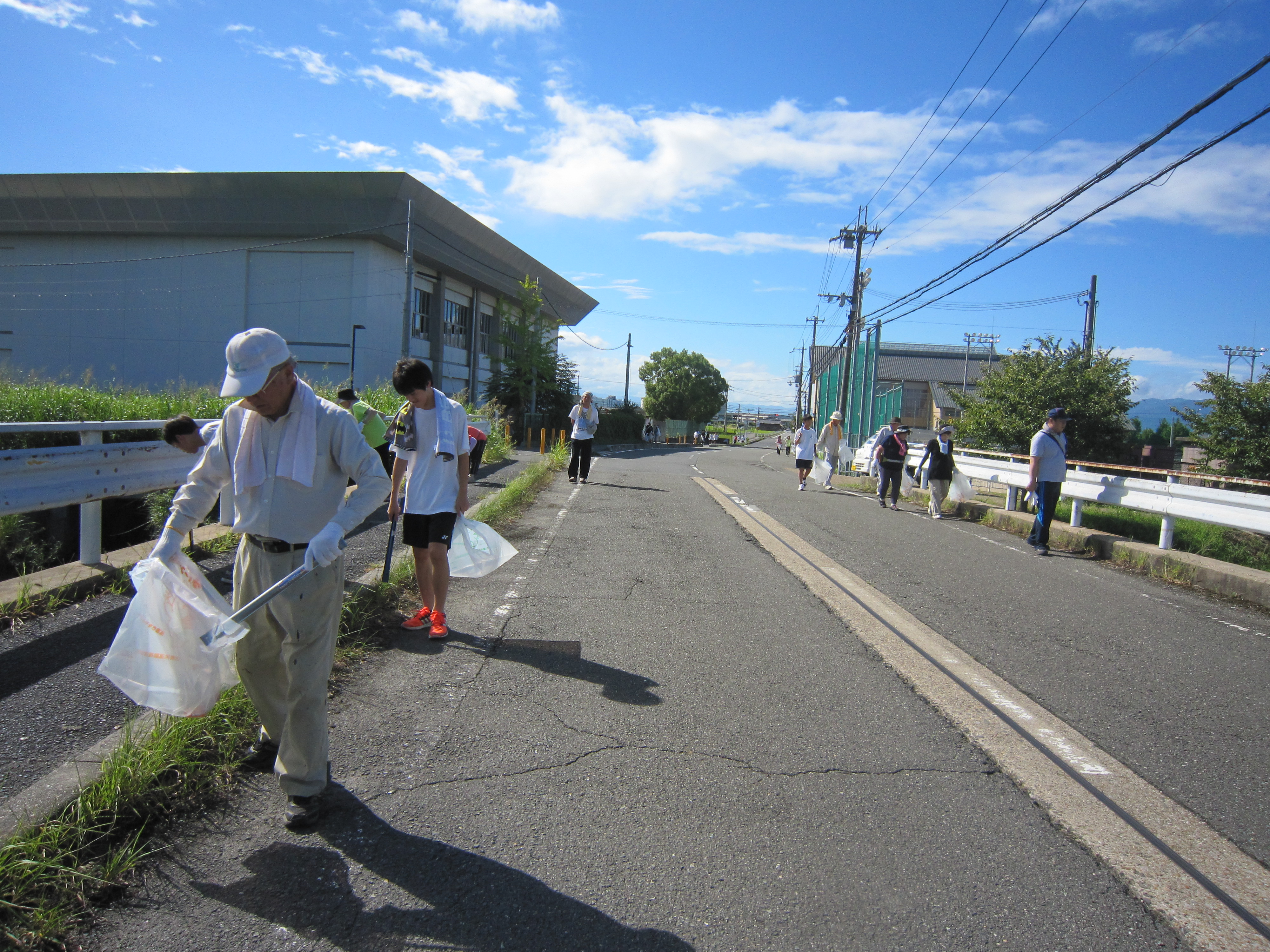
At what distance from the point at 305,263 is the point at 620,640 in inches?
1361

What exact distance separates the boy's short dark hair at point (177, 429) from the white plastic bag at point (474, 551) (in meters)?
1.63

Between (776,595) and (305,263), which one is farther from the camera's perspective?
(305,263)

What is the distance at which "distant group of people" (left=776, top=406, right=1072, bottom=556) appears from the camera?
9.94 metres

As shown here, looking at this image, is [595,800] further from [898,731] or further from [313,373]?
[313,373]

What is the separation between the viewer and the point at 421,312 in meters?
40.4

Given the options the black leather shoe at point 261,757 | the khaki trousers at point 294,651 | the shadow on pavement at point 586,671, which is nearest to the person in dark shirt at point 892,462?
the shadow on pavement at point 586,671

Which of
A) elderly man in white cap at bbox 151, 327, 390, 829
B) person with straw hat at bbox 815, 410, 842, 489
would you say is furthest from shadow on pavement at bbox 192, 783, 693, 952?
person with straw hat at bbox 815, 410, 842, 489

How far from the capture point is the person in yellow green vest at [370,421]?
28.7 feet

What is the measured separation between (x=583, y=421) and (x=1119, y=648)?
11.4 metres

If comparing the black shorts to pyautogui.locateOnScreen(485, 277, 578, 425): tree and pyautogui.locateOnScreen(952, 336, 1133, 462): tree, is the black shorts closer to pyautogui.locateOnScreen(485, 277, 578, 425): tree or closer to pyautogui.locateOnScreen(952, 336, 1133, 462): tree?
pyautogui.locateOnScreen(952, 336, 1133, 462): tree

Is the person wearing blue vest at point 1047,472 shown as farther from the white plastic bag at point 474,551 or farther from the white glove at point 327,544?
the white glove at point 327,544

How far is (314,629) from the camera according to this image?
2973mm

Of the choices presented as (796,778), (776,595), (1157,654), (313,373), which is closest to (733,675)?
(796,778)

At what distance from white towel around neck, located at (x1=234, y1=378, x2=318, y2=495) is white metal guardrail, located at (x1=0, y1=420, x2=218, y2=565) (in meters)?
1.82
